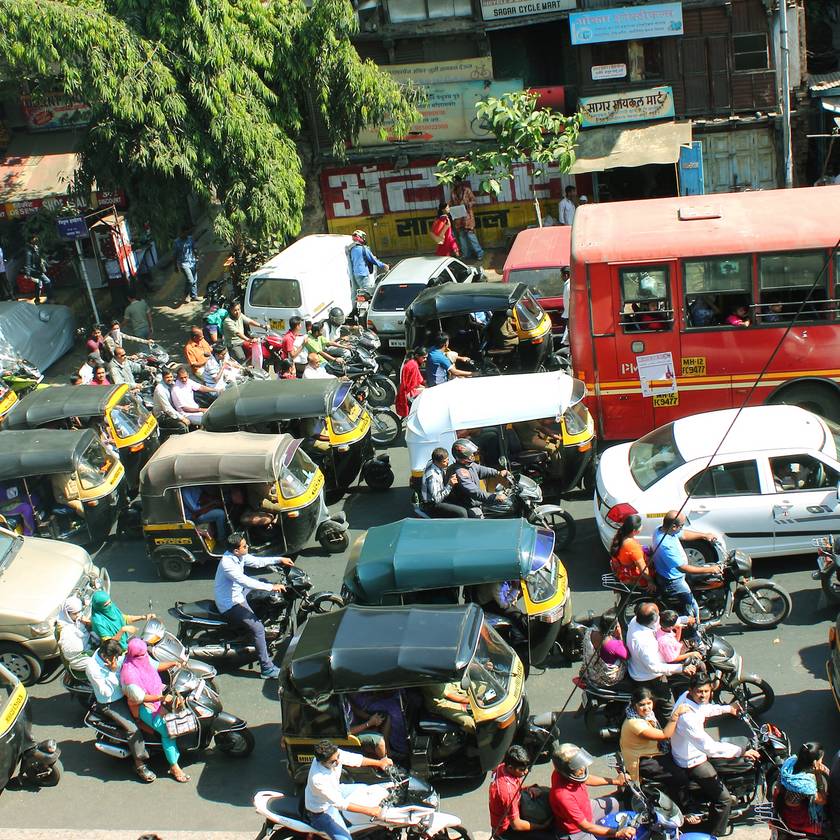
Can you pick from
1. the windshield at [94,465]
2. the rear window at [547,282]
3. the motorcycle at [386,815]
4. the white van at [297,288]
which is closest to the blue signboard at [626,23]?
the rear window at [547,282]

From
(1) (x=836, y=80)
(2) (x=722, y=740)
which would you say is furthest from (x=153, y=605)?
(1) (x=836, y=80)

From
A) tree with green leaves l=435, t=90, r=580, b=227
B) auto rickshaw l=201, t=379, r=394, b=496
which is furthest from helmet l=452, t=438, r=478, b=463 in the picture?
tree with green leaves l=435, t=90, r=580, b=227

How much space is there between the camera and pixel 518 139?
21.1 metres

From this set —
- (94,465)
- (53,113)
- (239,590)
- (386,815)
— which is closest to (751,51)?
(94,465)

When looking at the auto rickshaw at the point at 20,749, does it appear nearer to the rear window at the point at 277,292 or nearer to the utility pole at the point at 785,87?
the rear window at the point at 277,292

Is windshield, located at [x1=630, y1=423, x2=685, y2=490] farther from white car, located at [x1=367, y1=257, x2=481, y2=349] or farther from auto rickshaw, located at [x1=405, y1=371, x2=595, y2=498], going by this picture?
white car, located at [x1=367, y1=257, x2=481, y2=349]

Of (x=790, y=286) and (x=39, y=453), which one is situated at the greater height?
(x=790, y=286)

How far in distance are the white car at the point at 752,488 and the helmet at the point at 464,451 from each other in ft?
5.54

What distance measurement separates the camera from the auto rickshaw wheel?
1138cm

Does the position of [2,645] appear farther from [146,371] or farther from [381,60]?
[381,60]

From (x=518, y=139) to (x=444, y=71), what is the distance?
409 cm

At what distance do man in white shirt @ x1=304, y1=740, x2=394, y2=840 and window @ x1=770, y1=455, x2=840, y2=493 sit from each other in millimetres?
5633

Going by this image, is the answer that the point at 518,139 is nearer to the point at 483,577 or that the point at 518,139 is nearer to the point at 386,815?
the point at 483,577

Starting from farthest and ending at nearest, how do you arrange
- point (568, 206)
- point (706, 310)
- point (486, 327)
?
point (568, 206) → point (486, 327) → point (706, 310)
